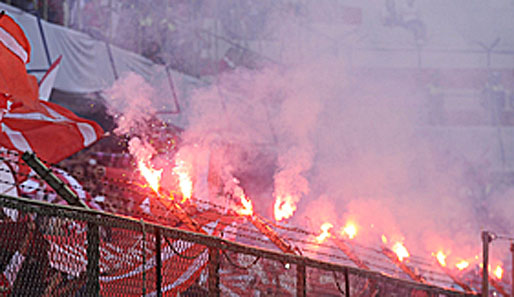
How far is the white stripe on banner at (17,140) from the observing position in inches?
354

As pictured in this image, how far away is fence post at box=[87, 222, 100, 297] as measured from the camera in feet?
9.83

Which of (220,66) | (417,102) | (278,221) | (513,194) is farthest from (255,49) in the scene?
(513,194)

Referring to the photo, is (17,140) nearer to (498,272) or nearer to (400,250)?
(400,250)

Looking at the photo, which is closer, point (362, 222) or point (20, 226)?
point (20, 226)

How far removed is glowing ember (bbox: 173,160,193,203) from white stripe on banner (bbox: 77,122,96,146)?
4170 millimetres

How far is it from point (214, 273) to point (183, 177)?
10820 mm

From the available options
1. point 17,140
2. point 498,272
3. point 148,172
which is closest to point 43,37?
point 17,140

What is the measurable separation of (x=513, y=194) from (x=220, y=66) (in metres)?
13.7

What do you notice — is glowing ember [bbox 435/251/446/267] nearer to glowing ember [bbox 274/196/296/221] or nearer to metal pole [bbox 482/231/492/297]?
glowing ember [bbox 274/196/296/221]

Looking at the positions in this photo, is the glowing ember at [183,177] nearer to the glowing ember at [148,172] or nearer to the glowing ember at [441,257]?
the glowing ember at [148,172]

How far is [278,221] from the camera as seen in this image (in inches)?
625

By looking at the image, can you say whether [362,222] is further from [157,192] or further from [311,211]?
[157,192]

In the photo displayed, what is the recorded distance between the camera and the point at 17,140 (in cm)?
901

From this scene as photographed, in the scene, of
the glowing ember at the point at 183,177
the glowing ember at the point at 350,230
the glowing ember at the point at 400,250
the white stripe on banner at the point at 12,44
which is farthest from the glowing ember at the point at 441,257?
the white stripe on banner at the point at 12,44
